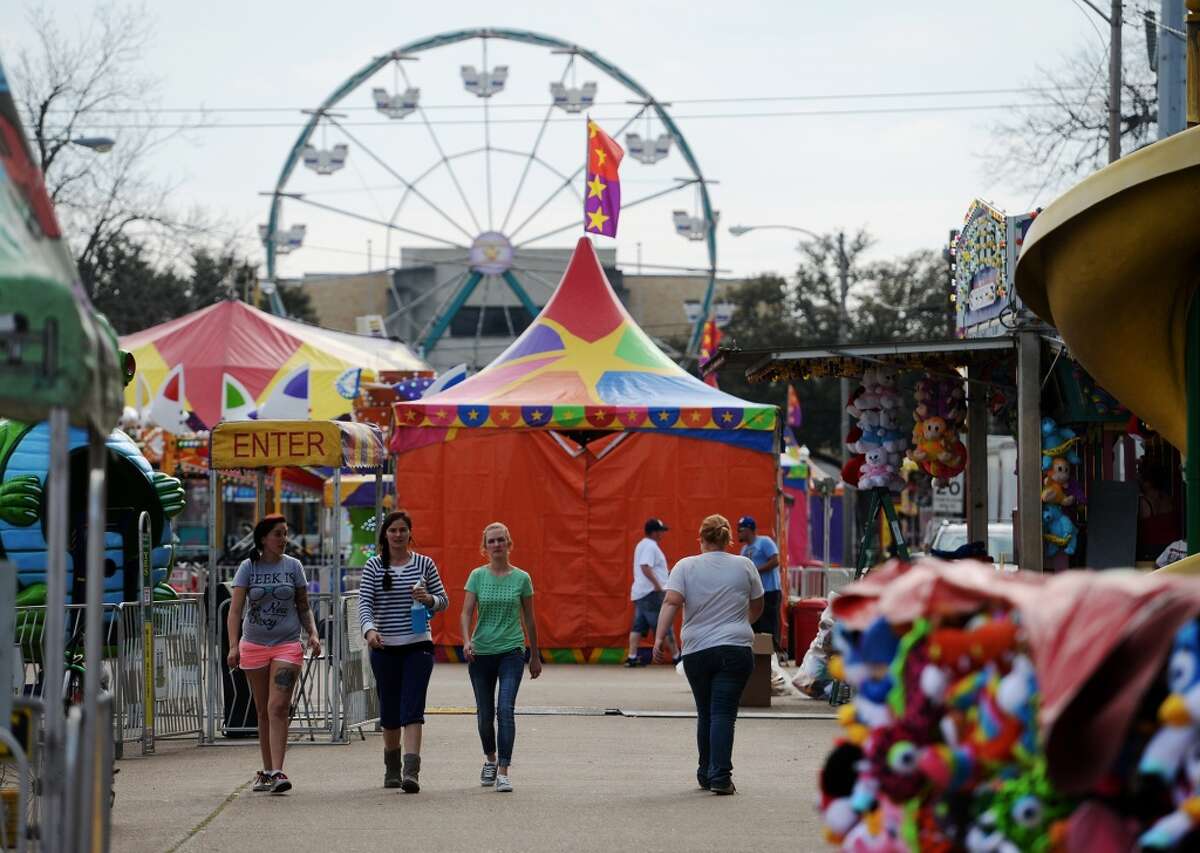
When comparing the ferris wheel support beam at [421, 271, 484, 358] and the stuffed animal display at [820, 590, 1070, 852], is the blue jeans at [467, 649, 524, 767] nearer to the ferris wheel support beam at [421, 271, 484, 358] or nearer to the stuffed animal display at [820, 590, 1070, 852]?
the stuffed animal display at [820, 590, 1070, 852]

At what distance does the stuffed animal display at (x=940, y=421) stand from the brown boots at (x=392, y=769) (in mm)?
7405

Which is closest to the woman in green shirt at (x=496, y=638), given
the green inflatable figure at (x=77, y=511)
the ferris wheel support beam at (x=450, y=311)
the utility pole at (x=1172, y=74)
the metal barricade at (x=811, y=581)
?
the green inflatable figure at (x=77, y=511)

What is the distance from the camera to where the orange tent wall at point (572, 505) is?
20.6 metres

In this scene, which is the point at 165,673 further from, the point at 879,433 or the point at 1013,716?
the point at 1013,716

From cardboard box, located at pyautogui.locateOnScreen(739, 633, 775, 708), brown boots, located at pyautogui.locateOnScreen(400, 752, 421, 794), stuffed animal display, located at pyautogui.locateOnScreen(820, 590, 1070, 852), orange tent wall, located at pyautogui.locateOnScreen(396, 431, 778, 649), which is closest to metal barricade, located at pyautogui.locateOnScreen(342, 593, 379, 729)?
brown boots, located at pyautogui.locateOnScreen(400, 752, 421, 794)

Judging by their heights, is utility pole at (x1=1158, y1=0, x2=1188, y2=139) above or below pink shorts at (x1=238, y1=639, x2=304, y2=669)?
above

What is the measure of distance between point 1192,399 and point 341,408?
81.3 feet

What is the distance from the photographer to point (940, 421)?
16578mm

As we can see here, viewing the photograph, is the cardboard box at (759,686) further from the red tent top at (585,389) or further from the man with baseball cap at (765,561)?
the red tent top at (585,389)

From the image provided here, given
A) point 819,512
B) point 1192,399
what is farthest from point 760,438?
point 819,512

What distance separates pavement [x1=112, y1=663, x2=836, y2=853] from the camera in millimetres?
8945

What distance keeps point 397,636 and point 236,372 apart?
22.4 metres

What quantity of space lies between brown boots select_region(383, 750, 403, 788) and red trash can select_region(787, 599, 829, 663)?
7.63m

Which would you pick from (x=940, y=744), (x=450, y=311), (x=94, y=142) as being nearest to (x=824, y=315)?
(x=450, y=311)
